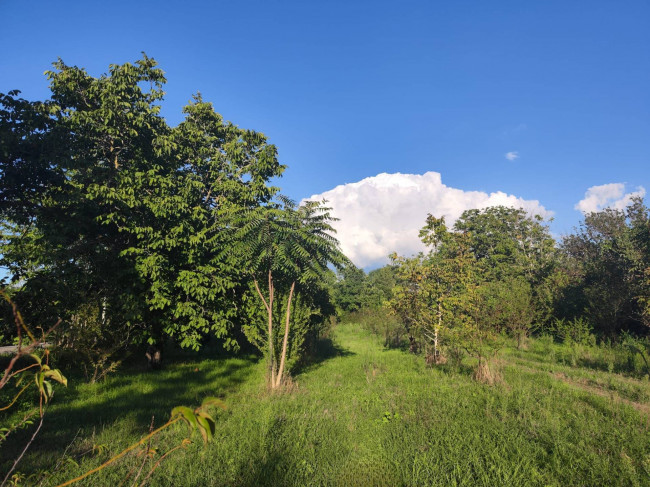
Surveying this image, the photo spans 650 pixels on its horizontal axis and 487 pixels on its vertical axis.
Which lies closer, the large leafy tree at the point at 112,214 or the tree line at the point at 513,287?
the large leafy tree at the point at 112,214

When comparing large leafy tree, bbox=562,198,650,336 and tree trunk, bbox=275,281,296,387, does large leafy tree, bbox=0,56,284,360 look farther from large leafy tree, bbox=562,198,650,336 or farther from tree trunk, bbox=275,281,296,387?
large leafy tree, bbox=562,198,650,336

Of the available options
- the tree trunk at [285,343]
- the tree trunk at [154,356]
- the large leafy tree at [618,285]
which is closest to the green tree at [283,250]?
the tree trunk at [285,343]

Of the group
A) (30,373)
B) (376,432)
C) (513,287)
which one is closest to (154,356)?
(376,432)

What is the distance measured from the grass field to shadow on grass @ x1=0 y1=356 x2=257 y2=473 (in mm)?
46

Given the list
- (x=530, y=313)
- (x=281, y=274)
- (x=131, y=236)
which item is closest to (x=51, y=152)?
(x=131, y=236)

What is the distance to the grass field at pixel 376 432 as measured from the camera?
494cm

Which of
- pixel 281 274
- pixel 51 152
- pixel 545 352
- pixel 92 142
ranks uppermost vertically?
pixel 92 142

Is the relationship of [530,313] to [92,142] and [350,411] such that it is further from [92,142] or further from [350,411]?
[92,142]

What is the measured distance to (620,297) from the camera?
59.4 feet

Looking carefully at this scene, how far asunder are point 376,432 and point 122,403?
6.85 meters

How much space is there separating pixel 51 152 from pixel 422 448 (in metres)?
13.0

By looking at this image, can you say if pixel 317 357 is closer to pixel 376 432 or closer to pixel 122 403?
pixel 122 403

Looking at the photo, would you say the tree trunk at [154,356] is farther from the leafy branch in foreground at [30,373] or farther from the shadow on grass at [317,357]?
the leafy branch in foreground at [30,373]

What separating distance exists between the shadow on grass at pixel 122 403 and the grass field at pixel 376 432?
0.15ft
